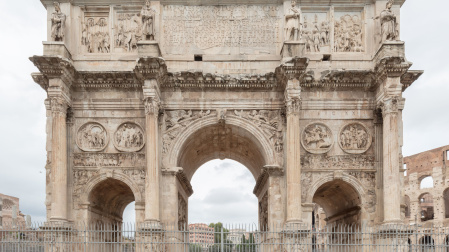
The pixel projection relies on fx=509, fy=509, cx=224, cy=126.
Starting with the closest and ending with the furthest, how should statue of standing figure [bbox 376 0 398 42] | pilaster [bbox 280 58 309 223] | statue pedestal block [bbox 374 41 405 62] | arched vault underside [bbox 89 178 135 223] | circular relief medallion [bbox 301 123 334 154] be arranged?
1. pilaster [bbox 280 58 309 223]
2. statue pedestal block [bbox 374 41 405 62]
3. statue of standing figure [bbox 376 0 398 42]
4. circular relief medallion [bbox 301 123 334 154]
5. arched vault underside [bbox 89 178 135 223]

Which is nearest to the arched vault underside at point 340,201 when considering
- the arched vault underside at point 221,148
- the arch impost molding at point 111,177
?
the arched vault underside at point 221,148

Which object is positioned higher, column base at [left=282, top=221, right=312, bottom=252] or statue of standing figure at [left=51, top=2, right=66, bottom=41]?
statue of standing figure at [left=51, top=2, right=66, bottom=41]

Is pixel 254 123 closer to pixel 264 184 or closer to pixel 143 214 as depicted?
pixel 264 184

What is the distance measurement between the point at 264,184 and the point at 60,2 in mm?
8504

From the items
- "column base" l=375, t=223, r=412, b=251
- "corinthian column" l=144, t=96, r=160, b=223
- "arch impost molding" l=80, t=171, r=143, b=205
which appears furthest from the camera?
"arch impost molding" l=80, t=171, r=143, b=205

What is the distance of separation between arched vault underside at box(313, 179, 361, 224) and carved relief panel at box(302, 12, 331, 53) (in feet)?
13.5

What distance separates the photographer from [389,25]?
14.7 m

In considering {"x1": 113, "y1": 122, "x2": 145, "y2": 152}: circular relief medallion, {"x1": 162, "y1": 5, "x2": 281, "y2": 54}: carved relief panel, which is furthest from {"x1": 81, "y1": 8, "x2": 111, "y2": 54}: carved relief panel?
{"x1": 113, "y1": 122, "x2": 145, "y2": 152}: circular relief medallion

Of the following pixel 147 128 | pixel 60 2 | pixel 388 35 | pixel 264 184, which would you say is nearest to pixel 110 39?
pixel 60 2

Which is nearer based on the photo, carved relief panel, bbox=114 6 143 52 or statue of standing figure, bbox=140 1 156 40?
statue of standing figure, bbox=140 1 156 40

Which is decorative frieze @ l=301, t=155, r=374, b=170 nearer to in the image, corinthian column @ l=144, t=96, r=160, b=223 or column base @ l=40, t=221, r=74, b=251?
corinthian column @ l=144, t=96, r=160, b=223

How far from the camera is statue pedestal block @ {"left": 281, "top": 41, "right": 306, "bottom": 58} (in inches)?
571

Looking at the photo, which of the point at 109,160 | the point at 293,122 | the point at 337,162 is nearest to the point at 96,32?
the point at 109,160

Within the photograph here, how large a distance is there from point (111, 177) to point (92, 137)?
137cm
